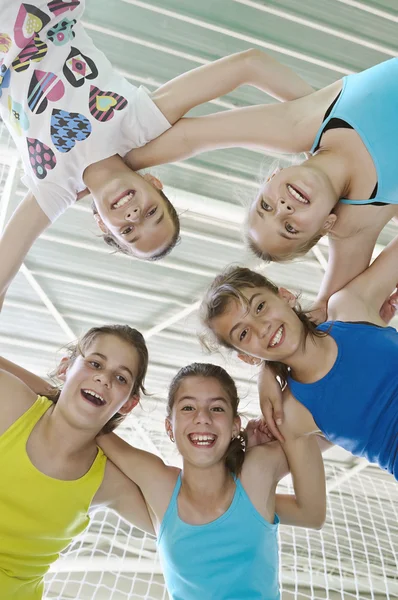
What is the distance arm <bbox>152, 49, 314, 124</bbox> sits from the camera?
5.91ft

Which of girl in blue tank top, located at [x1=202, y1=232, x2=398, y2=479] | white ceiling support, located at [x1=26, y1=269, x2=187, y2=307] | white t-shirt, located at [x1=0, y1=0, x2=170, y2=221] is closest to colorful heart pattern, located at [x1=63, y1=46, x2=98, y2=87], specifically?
white t-shirt, located at [x1=0, y1=0, x2=170, y2=221]

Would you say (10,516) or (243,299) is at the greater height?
(243,299)

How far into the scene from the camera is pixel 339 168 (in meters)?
1.73

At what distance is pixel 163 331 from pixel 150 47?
86.8 inches

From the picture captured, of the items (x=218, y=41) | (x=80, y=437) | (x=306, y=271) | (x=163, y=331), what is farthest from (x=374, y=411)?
(x=163, y=331)

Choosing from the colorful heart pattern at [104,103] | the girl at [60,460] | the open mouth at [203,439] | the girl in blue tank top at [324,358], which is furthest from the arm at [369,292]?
the colorful heart pattern at [104,103]

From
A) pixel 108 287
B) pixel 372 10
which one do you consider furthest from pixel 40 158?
pixel 108 287

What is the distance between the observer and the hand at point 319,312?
6.24ft

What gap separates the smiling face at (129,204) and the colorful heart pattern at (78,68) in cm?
24

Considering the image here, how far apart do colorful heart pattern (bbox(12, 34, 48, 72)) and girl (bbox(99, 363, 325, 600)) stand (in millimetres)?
993

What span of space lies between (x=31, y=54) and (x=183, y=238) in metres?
2.27

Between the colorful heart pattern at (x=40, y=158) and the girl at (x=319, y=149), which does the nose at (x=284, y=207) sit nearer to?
the girl at (x=319, y=149)

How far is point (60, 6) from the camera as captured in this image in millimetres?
1904

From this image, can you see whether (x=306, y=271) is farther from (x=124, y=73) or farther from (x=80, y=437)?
(x=80, y=437)
